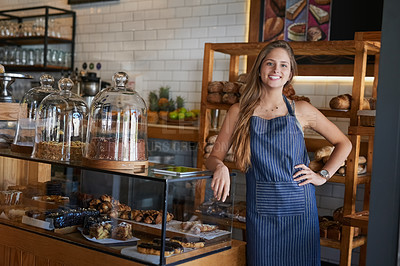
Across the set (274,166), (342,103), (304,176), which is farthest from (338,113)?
(274,166)

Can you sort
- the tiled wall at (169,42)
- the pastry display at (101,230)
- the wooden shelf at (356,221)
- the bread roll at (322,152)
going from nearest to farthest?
the pastry display at (101,230), the wooden shelf at (356,221), the bread roll at (322,152), the tiled wall at (169,42)

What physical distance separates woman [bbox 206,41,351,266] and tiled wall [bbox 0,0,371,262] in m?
2.13

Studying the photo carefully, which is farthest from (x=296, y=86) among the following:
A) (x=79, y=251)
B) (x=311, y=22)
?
(x=79, y=251)

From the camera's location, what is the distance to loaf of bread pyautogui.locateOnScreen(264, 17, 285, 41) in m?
5.16

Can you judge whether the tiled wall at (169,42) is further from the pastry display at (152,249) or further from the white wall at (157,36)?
the pastry display at (152,249)

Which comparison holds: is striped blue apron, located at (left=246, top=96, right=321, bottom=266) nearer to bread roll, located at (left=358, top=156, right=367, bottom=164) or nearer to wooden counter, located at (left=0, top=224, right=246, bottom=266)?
wooden counter, located at (left=0, top=224, right=246, bottom=266)

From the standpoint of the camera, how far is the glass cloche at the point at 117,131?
2391mm

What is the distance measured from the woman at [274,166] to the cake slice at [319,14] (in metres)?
2.21

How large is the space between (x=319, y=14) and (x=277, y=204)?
2.79 m

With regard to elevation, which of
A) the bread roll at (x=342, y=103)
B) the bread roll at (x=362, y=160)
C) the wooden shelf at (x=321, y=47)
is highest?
the wooden shelf at (x=321, y=47)

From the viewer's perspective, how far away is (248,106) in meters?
2.88

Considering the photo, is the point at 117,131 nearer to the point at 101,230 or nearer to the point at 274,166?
the point at 101,230

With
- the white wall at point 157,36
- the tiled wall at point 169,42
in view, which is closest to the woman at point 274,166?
the tiled wall at point 169,42

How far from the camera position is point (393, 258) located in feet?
5.95
